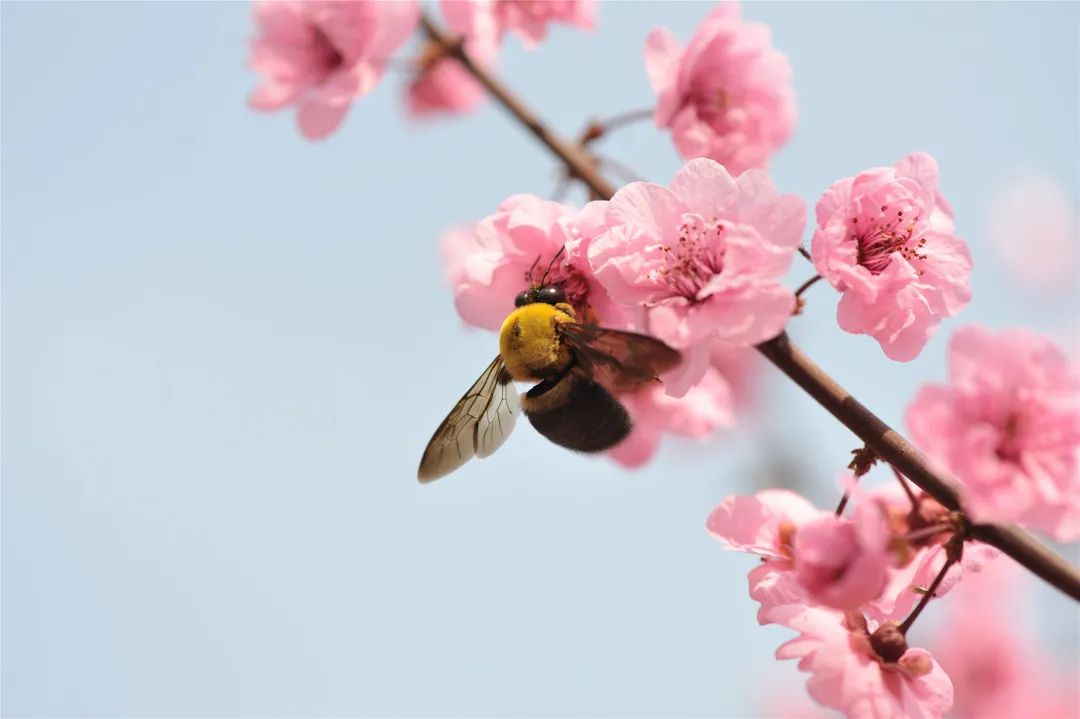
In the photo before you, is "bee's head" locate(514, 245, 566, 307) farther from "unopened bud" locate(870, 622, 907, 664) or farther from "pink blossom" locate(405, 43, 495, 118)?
"pink blossom" locate(405, 43, 495, 118)

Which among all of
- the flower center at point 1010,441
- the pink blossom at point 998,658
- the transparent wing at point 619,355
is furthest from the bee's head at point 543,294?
the pink blossom at point 998,658

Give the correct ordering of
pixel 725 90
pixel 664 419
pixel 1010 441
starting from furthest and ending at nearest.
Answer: pixel 664 419 → pixel 725 90 → pixel 1010 441

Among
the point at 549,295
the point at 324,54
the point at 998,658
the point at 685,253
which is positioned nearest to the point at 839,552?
the point at 685,253

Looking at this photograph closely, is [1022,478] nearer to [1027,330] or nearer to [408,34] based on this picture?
[1027,330]

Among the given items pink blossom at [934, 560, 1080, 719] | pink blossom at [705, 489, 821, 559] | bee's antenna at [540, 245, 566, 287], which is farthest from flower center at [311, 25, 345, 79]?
pink blossom at [934, 560, 1080, 719]

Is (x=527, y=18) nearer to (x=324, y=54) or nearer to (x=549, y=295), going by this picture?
(x=324, y=54)
